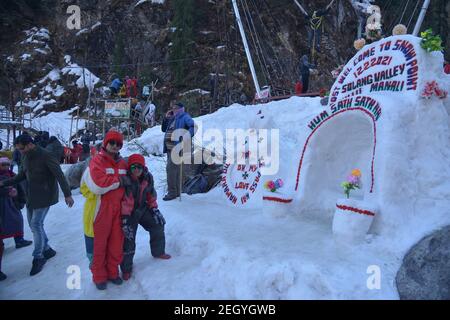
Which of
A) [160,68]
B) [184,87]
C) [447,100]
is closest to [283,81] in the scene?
[184,87]

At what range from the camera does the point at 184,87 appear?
27.0 m

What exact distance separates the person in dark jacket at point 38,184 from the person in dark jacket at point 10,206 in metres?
0.61

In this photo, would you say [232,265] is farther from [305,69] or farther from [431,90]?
[305,69]

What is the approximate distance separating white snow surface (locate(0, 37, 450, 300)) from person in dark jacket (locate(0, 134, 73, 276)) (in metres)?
0.39

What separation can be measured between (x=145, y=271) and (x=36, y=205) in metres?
1.81

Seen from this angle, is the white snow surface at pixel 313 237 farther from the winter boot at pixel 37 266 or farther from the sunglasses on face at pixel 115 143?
the sunglasses on face at pixel 115 143

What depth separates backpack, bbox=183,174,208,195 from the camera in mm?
8703

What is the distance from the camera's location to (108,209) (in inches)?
162

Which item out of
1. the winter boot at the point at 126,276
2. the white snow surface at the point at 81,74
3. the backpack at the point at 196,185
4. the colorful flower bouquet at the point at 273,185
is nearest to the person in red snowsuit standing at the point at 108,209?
the winter boot at the point at 126,276

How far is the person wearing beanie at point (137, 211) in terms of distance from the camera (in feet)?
14.0

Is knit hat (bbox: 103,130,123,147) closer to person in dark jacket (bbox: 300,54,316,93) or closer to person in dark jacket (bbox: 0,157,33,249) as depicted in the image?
person in dark jacket (bbox: 0,157,33,249)

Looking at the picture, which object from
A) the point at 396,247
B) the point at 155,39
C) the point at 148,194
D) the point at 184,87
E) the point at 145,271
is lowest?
the point at 145,271
